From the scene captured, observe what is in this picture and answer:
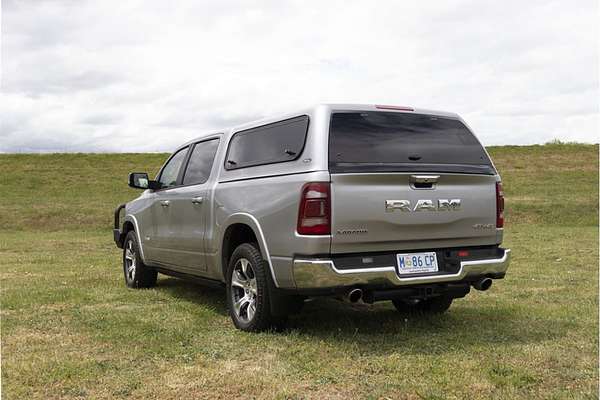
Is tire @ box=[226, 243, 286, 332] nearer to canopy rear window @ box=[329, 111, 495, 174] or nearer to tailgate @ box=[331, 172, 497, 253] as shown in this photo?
tailgate @ box=[331, 172, 497, 253]

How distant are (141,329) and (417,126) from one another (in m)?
3.17

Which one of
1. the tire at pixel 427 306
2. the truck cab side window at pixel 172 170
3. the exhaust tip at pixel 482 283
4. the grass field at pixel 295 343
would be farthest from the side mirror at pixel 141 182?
the exhaust tip at pixel 482 283

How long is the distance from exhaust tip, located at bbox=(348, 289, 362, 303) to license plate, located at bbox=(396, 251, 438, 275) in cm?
40

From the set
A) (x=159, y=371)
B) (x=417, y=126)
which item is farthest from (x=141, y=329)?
(x=417, y=126)

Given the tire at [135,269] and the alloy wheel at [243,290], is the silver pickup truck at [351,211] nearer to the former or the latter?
the alloy wheel at [243,290]

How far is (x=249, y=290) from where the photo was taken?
5.95m

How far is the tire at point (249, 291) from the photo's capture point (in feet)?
18.5

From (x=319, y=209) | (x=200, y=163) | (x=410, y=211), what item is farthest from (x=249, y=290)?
(x=200, y=163)

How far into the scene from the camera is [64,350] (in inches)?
212

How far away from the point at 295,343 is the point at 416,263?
1.21 meters

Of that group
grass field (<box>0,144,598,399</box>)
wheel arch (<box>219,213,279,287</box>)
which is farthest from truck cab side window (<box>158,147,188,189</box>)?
wheel arch (<box>219,213,279,287</box>)

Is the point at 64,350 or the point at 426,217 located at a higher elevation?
the point at 426,217

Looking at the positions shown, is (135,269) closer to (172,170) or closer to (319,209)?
(172,170)

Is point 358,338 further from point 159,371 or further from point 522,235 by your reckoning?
point 522,235
